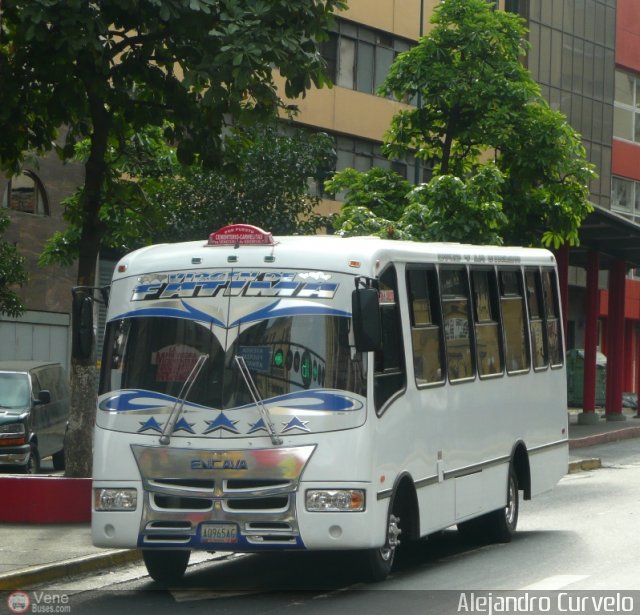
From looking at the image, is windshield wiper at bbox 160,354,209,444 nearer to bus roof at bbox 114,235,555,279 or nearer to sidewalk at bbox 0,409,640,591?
bus roof at bbox 114,235,555,279

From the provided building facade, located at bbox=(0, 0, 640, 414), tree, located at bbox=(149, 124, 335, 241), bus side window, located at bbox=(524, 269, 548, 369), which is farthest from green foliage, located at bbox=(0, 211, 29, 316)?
bus side window, located at bbox=(524, 269, 548, 369)

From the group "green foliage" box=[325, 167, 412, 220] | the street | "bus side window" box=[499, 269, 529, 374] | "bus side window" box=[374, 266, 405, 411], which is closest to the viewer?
the street

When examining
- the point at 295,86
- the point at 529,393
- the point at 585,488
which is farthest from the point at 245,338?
the point at 585,488

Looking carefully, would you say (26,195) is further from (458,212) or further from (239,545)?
(239,545)

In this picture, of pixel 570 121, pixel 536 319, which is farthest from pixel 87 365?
pixel 570 121

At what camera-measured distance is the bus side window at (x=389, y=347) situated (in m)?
11.9

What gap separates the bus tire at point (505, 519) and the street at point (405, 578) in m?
0.15

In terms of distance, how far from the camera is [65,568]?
12805mm

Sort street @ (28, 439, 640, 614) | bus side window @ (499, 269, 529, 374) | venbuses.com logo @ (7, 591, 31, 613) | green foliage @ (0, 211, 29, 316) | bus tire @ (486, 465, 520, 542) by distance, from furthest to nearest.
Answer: green foliage @ (0, 211, 29, 316), bus side window @ (499, 269, 529, 374), bus tire @ (486, 465, 520, 542), street @ (28, 439, 640, 614), venbuses.com logo @ (7, 591, 31, 613)

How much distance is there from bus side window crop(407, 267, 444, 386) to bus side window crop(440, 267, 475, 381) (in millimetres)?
214

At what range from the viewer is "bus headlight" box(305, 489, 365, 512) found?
1123 cm

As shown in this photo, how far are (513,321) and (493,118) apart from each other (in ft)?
40.7

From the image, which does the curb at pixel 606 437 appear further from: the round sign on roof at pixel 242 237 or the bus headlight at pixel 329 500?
the bus headlight at pixel 329 500

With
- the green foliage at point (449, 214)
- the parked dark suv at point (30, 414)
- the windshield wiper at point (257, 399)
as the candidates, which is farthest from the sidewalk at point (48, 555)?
the green foliage at point (449, 214)
